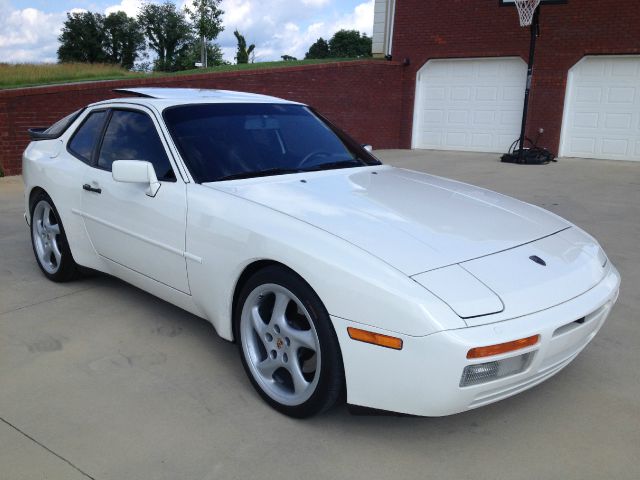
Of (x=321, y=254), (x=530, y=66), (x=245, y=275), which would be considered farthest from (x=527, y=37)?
(x=321, y=254)

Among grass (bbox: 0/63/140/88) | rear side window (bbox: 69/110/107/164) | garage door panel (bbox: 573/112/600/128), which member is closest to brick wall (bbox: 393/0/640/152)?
garage door panel (bbox: 573/112/600/128)

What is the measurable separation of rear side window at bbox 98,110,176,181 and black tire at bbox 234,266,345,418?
0.99 meters

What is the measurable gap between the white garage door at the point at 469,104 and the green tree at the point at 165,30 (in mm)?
46255

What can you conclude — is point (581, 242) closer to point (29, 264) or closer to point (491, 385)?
point (491, 385)

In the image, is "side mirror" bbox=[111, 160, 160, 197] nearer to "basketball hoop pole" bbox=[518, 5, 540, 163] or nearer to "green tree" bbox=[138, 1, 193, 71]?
"basketball hoop pole" bbox=[518, 5, 540, 163]

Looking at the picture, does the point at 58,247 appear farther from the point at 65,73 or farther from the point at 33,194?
the point at 65,73

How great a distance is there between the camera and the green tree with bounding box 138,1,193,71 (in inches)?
2259

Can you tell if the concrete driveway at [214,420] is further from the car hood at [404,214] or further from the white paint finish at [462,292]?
the car hood at [404,214]

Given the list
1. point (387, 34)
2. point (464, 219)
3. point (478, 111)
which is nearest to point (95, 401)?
point (464, 219)

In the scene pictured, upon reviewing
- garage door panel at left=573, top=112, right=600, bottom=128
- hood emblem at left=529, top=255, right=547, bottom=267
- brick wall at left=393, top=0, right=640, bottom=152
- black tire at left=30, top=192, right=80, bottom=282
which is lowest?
black tire at left=30, top=192, right=80, bottom=282

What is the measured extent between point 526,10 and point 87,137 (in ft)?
37.7

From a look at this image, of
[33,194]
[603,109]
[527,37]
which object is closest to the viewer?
[33,194]

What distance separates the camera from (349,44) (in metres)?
82.8

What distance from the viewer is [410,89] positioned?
15.6 meters
